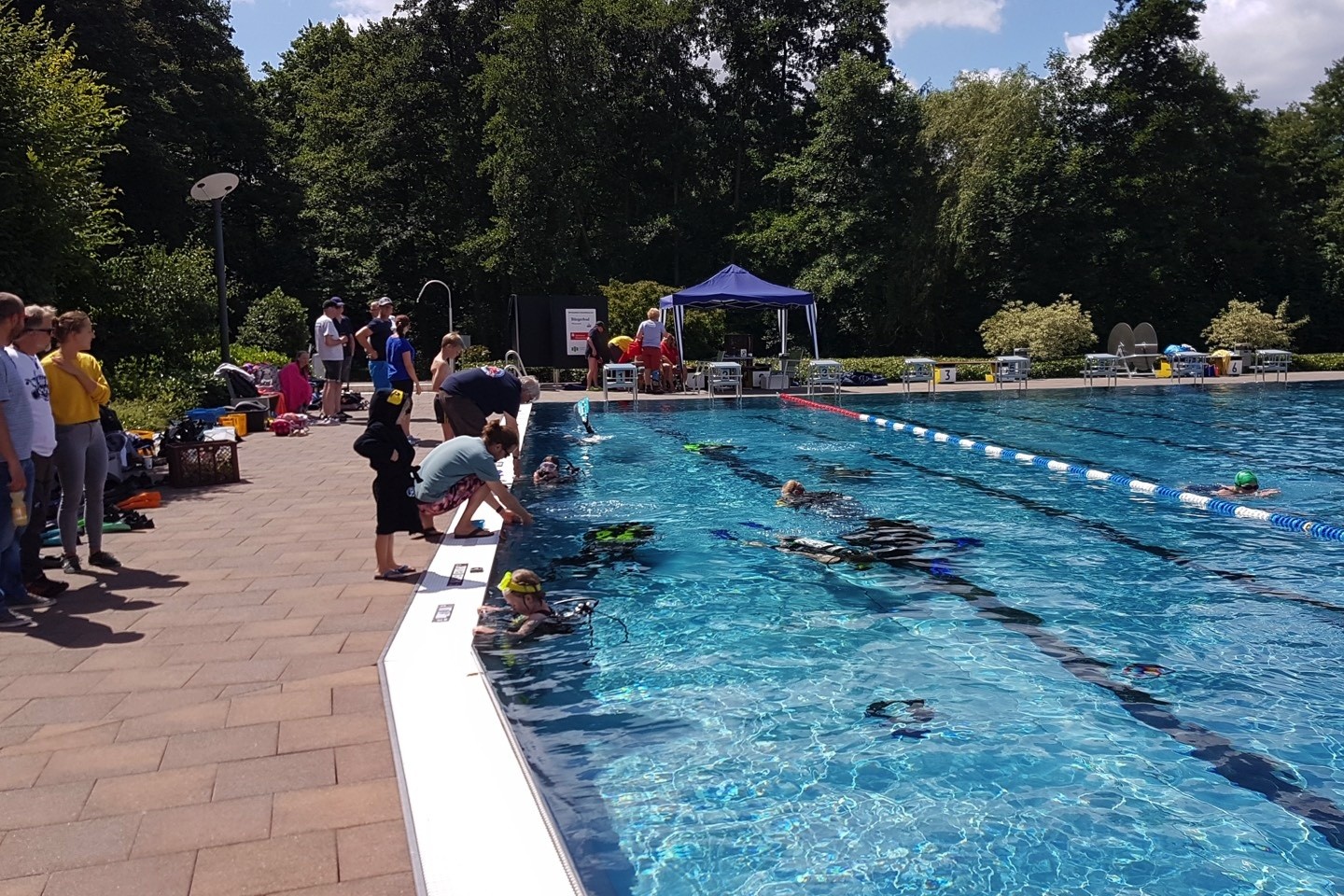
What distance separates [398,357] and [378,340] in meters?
1.59

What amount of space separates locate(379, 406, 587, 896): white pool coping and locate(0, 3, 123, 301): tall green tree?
9.91 meters

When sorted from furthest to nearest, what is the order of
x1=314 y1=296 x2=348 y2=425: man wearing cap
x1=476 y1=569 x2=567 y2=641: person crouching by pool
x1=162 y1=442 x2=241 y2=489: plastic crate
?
x1=314 y1=296 x2=348 y2=425: man wearing cap
x1=162 y1=442 x2=241 y2=489: plastic crate
x1=476 y1=569 x2=567 y2=641: person crouching by pool

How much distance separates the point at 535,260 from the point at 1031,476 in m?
24.0

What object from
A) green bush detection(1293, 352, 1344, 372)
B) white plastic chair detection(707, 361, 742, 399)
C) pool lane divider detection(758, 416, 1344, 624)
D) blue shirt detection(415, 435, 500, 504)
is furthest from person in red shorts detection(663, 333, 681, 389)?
green bush detection(1293, 352, 1344, 372)

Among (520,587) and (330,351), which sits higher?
(330,351)

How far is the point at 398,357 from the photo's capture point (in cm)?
1030

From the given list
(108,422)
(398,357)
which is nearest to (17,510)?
(108,422)

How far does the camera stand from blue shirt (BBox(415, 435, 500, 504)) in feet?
21.1

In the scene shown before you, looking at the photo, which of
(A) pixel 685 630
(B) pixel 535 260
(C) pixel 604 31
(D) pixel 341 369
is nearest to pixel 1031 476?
(A) pixel 685 630

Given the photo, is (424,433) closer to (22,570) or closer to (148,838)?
(22,570)

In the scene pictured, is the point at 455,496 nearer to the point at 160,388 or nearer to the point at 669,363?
the point at 160,388

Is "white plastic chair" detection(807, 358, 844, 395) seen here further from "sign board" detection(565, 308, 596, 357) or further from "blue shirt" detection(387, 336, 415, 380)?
"blue shirt" detection(387, 336, 415, 380)

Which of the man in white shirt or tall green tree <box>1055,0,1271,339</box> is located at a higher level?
tall green tree <box>1055,0,1271,339</box>

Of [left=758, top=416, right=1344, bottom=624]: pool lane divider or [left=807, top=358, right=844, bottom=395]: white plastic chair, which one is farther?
[left=807, top=358, right=844, bottom=395]: white plastic chair
